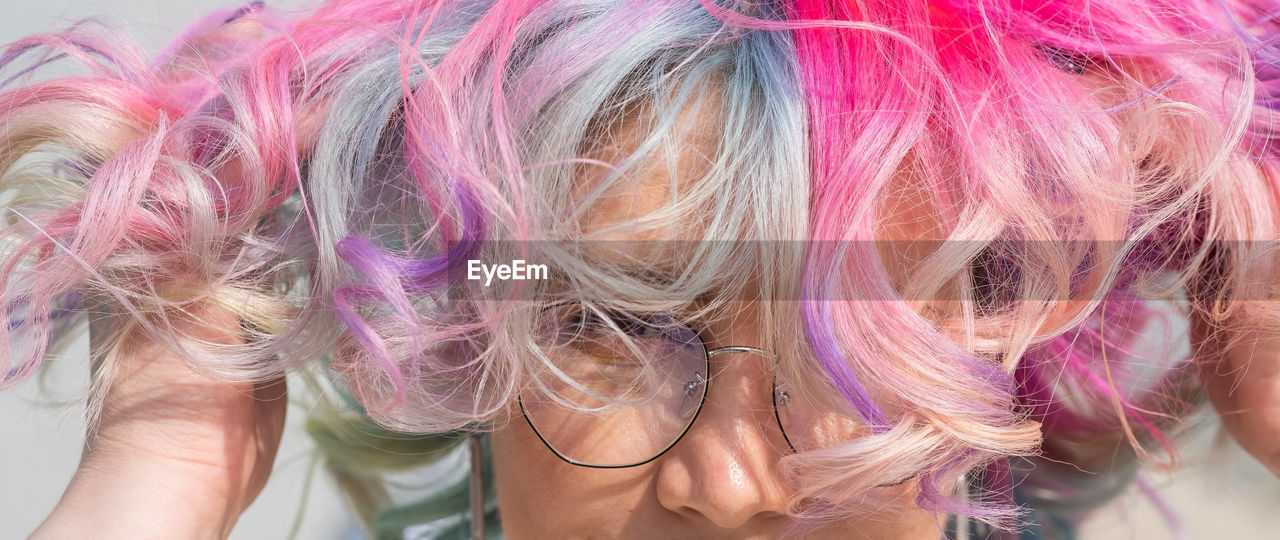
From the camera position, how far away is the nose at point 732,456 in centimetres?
71

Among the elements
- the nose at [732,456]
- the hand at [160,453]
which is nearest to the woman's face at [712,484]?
the nose at [732,456]

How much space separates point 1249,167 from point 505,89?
2.00 feet

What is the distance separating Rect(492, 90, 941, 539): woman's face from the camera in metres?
0.70

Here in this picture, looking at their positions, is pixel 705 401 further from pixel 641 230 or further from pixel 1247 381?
pixel 1247 381

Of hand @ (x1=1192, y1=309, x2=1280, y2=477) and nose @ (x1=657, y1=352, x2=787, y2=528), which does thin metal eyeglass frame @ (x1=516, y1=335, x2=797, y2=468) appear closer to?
nose @ (x1=657, y1=352, x2=787, y2=528)

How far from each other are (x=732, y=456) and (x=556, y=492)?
0.17m

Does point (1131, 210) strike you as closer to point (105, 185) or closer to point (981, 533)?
point (981, 533)

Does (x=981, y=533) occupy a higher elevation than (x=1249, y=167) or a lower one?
lower

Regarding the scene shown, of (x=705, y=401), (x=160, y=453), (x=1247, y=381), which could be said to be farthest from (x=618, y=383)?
(x=1247, y=381)

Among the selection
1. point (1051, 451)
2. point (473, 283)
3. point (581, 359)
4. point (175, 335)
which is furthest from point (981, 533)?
point (175, 335)

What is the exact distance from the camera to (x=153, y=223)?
74cm

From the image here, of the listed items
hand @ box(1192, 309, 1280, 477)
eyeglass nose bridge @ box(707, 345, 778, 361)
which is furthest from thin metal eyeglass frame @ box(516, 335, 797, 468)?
hand @ box(1192, 309, 1280, 477)

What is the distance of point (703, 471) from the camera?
71 cm

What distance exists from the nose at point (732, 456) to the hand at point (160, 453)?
1.27ft
